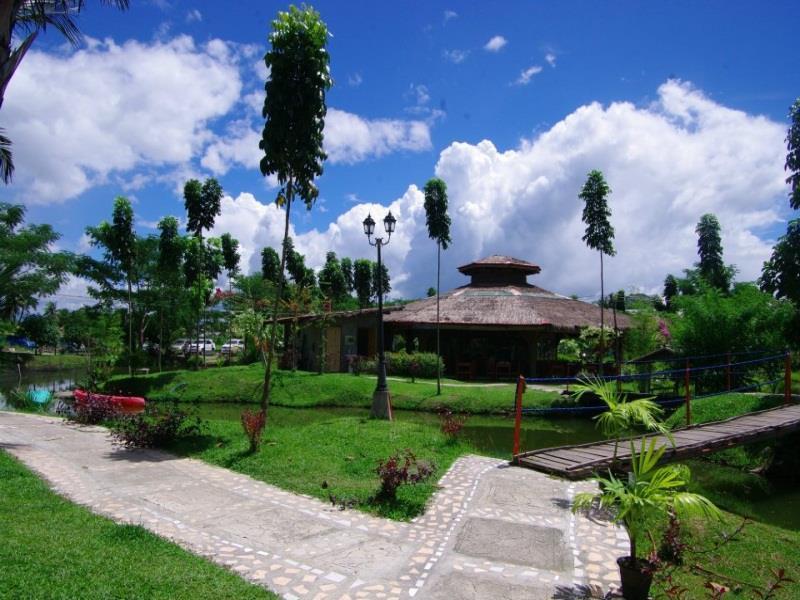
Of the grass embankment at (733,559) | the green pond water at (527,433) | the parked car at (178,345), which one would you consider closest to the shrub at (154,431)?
the green pond water at (527,433)

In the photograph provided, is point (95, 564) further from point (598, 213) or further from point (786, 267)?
point (598, 213)

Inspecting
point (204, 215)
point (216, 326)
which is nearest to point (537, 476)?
point (204, 215)

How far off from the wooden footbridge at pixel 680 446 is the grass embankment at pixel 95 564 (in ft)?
17.2

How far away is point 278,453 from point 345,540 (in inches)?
162

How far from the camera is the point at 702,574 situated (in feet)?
17.5

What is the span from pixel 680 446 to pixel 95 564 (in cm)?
849

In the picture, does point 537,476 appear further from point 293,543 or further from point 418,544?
point 293,543

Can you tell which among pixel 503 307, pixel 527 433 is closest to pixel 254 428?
pixel 527 433

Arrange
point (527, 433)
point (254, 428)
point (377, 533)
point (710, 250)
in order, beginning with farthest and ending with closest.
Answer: point (710, 250) → point (527, 433) → point (254, 428) → point (377, 533)

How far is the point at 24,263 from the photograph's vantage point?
24375 mm

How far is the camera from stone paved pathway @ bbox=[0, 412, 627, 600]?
4852mm

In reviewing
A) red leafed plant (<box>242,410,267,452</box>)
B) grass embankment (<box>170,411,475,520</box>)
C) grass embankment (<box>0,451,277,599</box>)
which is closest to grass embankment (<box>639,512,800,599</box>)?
Result: grass embankment (<box>170,411,475,520</box>)

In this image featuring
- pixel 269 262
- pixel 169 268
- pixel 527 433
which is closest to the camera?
pixel 527 433

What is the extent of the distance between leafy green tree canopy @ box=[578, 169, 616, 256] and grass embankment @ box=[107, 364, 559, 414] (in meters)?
6.66
